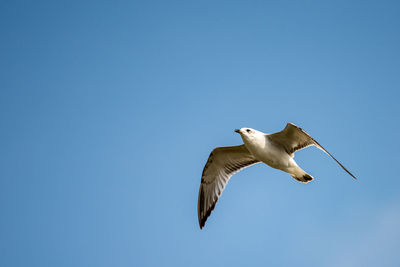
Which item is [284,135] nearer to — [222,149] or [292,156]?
[292,156]

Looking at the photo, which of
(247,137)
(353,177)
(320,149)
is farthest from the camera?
(247,137)

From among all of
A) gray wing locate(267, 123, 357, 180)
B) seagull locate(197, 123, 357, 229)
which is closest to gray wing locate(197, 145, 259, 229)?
seagull locate(197, 123, 357, 229)

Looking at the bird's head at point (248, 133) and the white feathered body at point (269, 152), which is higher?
the bird's head at point (248, 133)

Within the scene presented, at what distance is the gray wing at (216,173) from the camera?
8.87 m

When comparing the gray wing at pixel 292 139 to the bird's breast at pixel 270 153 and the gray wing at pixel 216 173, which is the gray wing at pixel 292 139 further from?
the gray wing at pixel 216 173

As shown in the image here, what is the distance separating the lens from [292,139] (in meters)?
7.73

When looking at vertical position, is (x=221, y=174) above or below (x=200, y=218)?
above

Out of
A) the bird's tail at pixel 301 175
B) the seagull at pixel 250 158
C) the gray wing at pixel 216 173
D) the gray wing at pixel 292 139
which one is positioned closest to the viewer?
the gray wing at pixel 292 139

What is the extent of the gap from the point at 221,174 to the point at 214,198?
587 millimetres

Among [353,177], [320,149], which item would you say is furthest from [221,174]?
[353,177]

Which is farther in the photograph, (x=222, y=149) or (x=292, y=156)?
(x=222, y=149)

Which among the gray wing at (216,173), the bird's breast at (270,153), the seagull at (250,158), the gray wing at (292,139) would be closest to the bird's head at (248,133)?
the seagull at (250,158)

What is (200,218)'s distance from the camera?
891cm

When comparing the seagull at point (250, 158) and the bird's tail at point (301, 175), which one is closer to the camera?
the seagull at point (250, 158)
